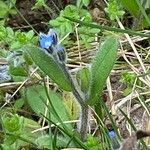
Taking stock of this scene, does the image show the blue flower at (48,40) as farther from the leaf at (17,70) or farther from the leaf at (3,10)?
the leaf at (3,10)

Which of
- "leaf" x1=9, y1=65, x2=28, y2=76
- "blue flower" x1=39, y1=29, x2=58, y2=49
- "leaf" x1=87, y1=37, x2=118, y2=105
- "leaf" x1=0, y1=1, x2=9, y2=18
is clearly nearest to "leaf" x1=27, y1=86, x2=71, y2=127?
"leaf" x1=9, y1=65, x2=28, y2=76

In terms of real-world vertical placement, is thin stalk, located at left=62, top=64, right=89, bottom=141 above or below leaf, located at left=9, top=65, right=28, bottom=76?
below

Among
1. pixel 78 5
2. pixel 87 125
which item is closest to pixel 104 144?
pixel 87 125

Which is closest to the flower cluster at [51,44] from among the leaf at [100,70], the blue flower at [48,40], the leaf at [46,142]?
the blue flower at [48,40]

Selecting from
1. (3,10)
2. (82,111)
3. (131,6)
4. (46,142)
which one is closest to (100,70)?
(82,111)

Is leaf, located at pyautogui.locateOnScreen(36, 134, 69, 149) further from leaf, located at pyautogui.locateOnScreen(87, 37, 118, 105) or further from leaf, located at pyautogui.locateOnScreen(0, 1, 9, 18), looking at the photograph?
leaf, located at pyautogui.locateOnScreen(0, 1, 9, 18)

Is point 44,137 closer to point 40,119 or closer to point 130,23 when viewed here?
point 40,119

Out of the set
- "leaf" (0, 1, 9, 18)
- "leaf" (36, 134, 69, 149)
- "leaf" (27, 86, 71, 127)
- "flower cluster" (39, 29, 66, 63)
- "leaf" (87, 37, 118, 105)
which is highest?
"leaf" (0, 1, 9, 18)
